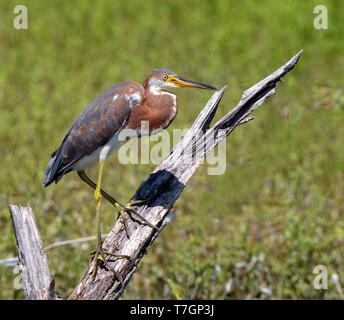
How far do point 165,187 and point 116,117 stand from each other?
636mm

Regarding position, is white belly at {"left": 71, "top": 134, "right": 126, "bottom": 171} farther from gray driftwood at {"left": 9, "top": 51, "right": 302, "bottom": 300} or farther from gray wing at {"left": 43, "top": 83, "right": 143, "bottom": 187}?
gray driftwood at {"left": 9, "top": 51, "right": 302, "bottom": 300}

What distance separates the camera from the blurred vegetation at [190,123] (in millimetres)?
5660

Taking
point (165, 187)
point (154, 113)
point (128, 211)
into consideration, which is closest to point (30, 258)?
point (128, 211)

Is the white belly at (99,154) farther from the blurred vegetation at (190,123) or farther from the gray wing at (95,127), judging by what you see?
the blurred vegetation at (190,123)

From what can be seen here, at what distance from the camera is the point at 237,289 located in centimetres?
559

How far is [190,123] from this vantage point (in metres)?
8.44

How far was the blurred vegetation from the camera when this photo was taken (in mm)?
5660

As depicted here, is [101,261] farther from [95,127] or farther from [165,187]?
[95,127]

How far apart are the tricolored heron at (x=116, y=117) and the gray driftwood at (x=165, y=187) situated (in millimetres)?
153

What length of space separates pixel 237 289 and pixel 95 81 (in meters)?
5.38

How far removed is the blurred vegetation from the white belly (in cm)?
91

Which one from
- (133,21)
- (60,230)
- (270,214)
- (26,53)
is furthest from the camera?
(133,21)
